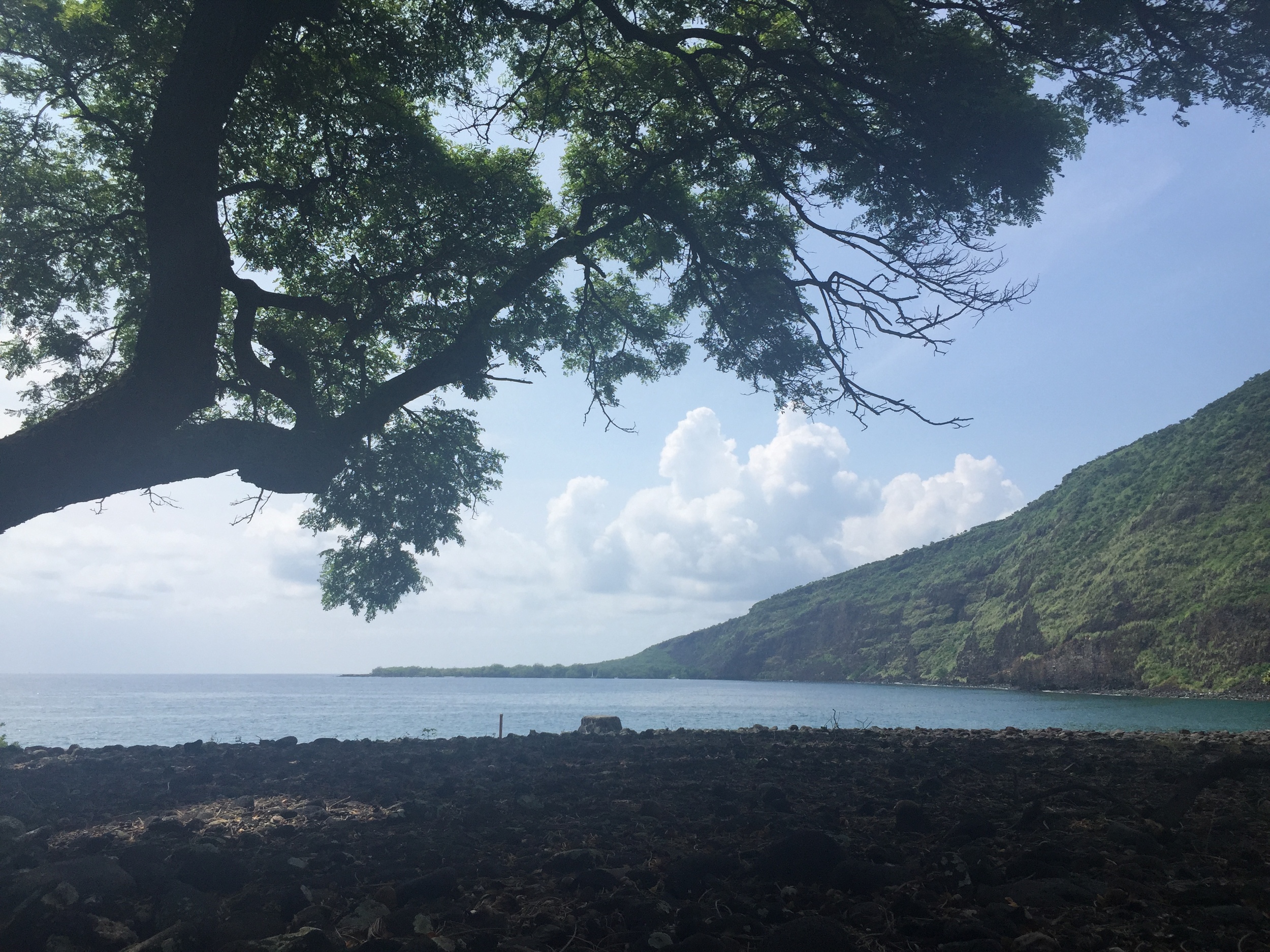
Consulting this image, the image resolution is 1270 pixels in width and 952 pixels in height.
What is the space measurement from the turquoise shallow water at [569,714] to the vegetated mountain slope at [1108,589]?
6.36 m

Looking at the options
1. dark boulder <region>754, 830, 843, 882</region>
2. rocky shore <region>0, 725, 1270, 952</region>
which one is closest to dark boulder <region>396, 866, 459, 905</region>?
rocky shore <region>0, 725, 1270, 952</region>

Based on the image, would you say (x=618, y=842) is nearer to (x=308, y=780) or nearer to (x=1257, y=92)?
(x=308, y=780)

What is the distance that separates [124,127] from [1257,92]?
14459 millimetres

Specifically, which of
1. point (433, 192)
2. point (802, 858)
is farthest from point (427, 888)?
point (433, 192)

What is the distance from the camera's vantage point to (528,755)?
10586 mm

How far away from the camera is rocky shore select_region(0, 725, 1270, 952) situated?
3920 millimetres

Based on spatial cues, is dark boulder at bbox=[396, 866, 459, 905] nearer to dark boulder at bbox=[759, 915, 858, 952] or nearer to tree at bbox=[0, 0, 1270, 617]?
dark boulder at bbox=[759, 915, 858, 952]

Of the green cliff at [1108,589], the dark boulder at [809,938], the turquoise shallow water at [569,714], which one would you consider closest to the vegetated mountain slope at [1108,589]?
the green cliff at [1108,589]

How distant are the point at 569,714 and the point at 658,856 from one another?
42.2 meters

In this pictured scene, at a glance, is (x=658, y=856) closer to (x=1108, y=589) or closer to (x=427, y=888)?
(x=427, y=888)

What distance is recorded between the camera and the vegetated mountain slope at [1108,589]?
59.4 meters

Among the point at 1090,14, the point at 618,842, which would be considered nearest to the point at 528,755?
the point at 618,842

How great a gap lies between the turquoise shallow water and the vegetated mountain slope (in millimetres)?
6358

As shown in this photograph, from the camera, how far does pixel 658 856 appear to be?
5.42m
